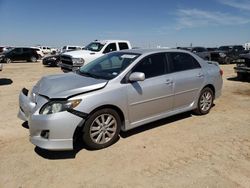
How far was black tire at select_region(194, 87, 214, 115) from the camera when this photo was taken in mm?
6590

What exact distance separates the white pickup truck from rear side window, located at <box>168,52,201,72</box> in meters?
7.75

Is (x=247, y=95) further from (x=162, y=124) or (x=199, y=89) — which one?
(x=162, y=124)

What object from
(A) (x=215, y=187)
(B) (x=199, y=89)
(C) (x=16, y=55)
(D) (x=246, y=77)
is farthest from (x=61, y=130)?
(C) (x=16, y=55)

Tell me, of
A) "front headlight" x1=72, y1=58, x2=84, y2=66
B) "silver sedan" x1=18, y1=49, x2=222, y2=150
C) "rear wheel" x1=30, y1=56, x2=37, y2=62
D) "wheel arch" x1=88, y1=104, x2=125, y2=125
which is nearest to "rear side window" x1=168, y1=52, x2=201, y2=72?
"silver sedan" x1=18, y1=49, x2=222, y2=150

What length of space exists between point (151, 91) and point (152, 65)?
572mm

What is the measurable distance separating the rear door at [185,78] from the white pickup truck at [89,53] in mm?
7805

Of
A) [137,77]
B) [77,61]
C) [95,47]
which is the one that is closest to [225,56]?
[95,47]

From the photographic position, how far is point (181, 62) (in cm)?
619

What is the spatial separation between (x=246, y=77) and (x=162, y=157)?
32.8 ft

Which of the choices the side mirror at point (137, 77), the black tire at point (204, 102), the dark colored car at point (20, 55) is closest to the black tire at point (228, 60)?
the dark colored car at point (20, 55)

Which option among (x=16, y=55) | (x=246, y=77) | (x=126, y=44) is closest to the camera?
(x=246, y=77)

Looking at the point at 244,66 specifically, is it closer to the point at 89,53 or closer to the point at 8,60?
the point at 89,53

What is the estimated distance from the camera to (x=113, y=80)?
193 inches

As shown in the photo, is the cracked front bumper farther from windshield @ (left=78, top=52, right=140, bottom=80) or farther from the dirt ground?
windshield @ (left=78, top=52, right=140, bottom=80)
